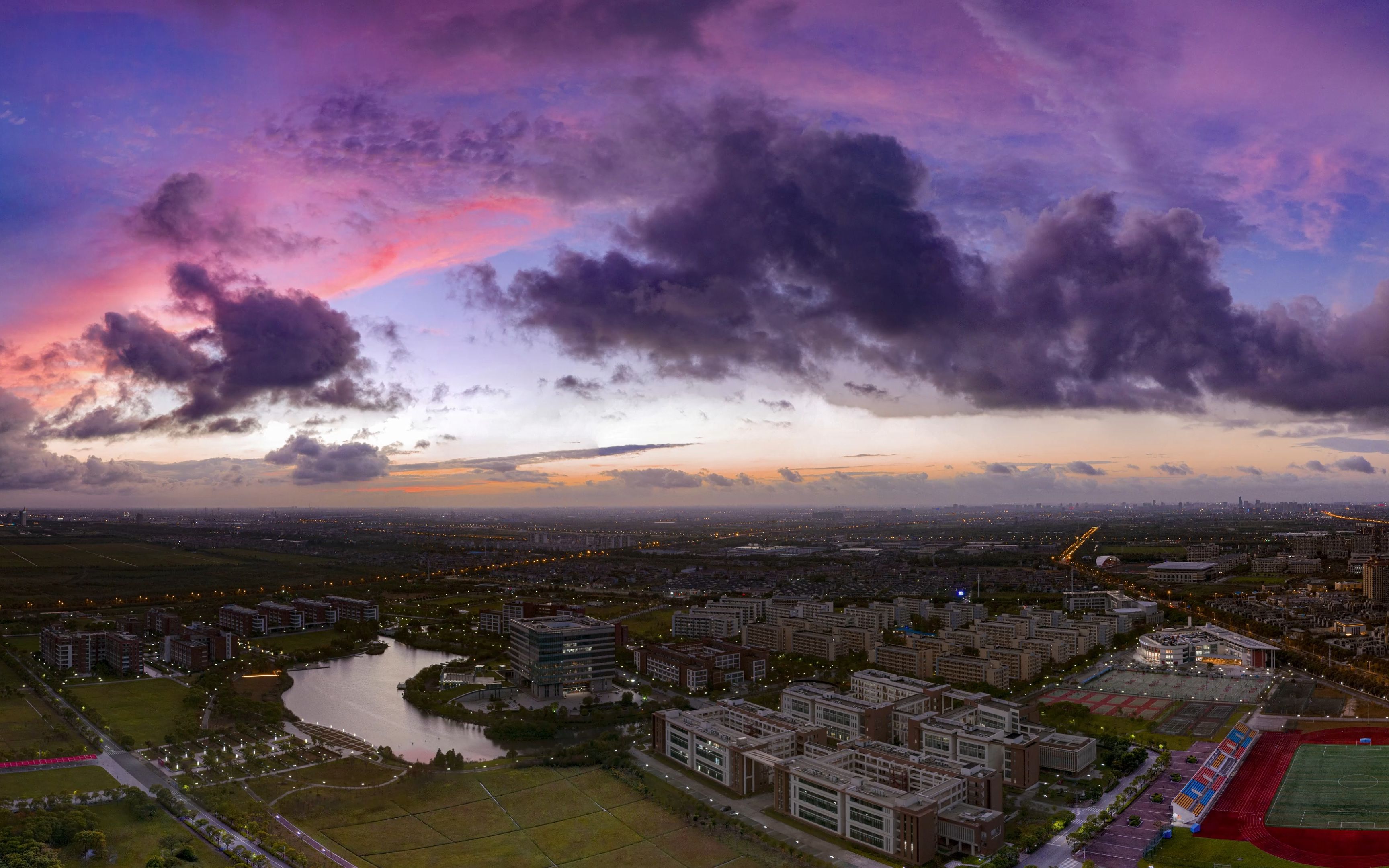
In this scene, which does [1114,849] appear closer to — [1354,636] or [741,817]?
[741,817]

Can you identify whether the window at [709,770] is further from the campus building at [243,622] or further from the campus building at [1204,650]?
the campus building at [243,622]

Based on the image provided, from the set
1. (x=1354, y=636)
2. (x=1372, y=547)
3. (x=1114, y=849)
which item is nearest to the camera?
(x=1114, y=849)

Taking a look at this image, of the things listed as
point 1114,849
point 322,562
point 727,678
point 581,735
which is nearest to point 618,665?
point 727,678

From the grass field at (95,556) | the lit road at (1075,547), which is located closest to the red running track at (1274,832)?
the lit road at (1075,547)

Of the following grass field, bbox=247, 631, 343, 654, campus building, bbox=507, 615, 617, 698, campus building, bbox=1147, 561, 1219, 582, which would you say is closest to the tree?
campus building, bbox=507, 615, 617, 698

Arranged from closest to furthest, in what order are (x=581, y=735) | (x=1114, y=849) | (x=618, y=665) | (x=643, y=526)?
1. (x=1114, y=849)
2. (x=581, y=735)
3. (x=618, y=665)
4. (x=643, y=526)

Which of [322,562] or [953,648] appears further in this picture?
[322,562]

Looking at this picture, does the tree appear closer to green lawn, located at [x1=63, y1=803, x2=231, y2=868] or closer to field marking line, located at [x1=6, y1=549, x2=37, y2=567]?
green lawn, located at [x1=63, y1=803, x2=231, y2=868]
